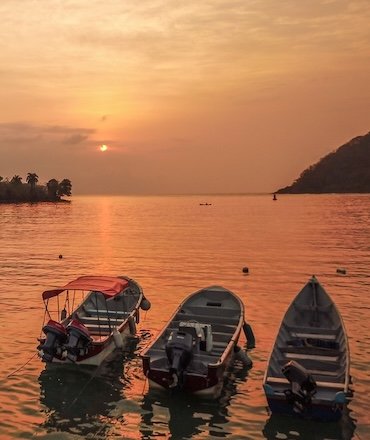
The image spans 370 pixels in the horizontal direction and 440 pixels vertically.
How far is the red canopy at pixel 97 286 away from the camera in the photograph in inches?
846

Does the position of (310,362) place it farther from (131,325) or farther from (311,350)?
(131,325)

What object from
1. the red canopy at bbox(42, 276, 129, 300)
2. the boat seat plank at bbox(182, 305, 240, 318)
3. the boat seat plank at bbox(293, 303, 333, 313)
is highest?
the red canopy at bbox(42, 276, 129, 300)

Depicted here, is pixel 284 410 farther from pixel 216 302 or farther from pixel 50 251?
pixel 50 251

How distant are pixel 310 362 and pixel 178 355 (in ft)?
17.8

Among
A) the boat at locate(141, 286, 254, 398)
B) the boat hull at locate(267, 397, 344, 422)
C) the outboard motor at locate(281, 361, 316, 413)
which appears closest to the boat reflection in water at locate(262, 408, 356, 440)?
the boat hull at locate(267, 397, 344, 422)

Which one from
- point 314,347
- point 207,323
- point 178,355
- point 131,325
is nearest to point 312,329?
point 314,347

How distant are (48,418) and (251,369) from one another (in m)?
8.60

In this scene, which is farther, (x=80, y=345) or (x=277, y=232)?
(x=277, y=232)

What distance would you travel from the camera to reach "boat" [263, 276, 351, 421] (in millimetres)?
15148

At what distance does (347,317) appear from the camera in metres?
28.8

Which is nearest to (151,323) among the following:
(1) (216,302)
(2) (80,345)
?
(1) (216,302)

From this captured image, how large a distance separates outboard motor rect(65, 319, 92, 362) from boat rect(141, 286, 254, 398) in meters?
2.83

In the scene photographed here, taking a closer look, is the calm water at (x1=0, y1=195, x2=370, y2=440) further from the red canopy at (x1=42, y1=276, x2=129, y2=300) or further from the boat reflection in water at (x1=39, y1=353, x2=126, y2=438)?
the red canopy at (x1=42, y1=276, x2=129, y2=300)

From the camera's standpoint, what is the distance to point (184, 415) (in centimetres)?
1622
